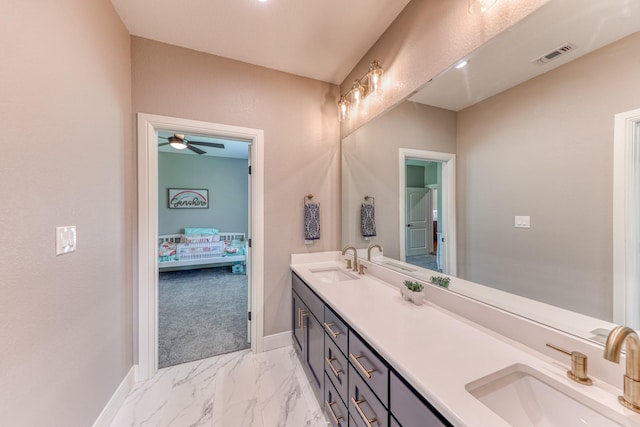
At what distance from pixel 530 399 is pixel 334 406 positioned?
0.94 meters

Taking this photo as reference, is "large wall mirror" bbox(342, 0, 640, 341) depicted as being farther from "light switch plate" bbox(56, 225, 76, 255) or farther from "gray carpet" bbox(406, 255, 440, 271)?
"light switch plate" bbox(56, 225, 76, 255)

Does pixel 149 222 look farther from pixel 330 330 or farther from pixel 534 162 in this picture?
pixel 534 162

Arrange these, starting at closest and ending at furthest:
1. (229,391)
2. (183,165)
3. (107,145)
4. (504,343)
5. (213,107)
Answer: (504,343)
(107,145)
(229,391)
(213,107)
(183,165)

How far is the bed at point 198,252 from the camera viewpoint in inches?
185

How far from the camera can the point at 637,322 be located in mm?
725

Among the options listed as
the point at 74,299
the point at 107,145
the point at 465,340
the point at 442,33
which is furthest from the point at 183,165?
the point at 465,340

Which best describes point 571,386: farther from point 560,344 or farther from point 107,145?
point 107,145

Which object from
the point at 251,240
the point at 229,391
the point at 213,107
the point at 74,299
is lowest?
the point at 229,391

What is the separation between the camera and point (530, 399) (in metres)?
0.77

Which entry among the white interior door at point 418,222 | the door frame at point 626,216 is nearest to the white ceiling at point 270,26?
the white interior door at point 418,222

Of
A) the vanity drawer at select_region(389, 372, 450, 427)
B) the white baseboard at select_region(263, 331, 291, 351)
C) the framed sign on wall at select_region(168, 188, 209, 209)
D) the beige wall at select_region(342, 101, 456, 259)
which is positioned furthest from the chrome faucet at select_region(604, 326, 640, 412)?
the framed sign on wall at select_region(168, 188, 209, 209)

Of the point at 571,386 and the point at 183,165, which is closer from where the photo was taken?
the point at 571,386

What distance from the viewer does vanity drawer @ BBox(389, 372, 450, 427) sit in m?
0.69

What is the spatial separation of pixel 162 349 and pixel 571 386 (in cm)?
284
